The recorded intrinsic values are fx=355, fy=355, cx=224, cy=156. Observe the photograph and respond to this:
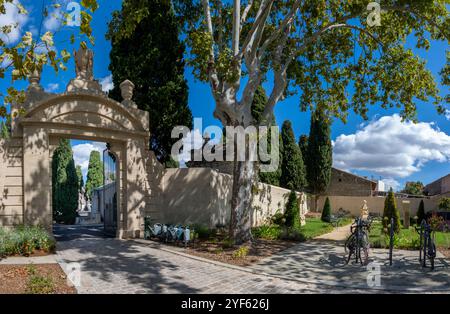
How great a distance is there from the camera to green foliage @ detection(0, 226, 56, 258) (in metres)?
9.70

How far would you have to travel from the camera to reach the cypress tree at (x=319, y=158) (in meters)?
36.3

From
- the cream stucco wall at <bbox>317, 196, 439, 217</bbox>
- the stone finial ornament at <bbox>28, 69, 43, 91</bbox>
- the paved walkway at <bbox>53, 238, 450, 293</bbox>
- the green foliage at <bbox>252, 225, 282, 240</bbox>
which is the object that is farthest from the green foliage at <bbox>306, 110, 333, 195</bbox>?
the stone finial ornament at <bbox>28, 69, 43, 91</bbox>

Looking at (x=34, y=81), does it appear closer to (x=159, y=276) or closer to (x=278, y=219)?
(x=159, y=276)

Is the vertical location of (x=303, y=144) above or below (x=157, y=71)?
below

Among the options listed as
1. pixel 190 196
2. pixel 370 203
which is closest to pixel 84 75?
pixel 190 196

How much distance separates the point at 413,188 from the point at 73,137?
75.3 meters

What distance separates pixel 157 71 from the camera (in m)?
16.6

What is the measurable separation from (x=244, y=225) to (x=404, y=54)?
945 cm

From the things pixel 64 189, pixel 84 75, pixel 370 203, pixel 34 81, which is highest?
pixel 84 75

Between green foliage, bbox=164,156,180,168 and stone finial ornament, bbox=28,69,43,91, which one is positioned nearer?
stone finial ornament, bbox=28,69,43,91

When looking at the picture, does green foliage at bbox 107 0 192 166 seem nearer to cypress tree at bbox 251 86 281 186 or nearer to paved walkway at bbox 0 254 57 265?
paved walkway at bbox 0 254 57 265

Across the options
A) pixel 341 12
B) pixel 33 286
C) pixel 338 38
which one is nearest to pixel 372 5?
pixel 341 12

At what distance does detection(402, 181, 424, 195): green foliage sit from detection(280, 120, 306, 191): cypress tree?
48.0 m

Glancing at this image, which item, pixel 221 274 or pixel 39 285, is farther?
pixel 221 274
